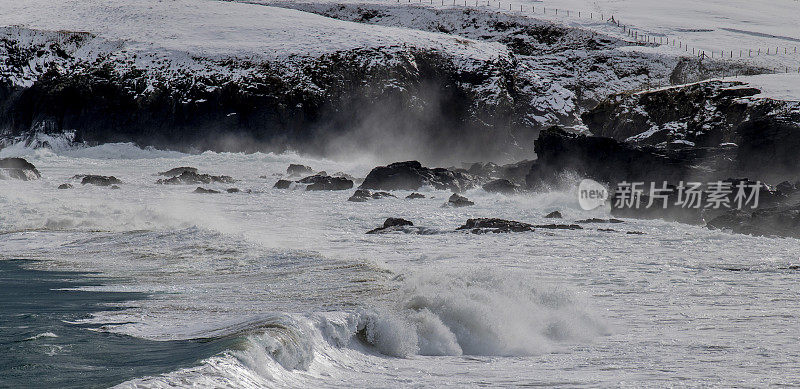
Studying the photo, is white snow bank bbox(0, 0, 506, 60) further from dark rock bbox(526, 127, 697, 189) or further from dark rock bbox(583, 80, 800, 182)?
dark rock bbox(526, 127, 697, 189)

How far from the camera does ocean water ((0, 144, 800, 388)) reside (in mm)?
6676

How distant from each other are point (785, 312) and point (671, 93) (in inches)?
1307

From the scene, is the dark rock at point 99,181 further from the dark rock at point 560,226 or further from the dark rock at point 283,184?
the dark rock at point 560,226

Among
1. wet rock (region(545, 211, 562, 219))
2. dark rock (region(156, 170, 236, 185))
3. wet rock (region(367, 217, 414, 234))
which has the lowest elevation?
dark rock (region(156, 170, 236, 185))

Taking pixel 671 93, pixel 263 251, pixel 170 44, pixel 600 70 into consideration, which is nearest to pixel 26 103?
pixel 170 44

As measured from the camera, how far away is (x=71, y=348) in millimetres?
7047

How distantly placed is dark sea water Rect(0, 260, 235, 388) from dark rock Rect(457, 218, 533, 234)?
1070cm

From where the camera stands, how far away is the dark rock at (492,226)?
1952 centimetres

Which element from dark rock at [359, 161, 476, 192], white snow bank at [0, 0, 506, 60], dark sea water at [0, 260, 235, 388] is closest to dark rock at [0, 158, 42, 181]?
dark rock at [359, 161, 476, 192]

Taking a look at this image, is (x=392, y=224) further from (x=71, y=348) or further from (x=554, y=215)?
(x=71, y=348)

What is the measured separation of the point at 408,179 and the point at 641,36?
2440 inches

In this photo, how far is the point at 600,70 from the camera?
7681 cm

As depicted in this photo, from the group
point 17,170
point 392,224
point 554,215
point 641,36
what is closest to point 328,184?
point 554,215

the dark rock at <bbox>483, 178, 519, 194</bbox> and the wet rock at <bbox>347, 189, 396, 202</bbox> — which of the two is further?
the dark rock at <bbox>483, 178, 519, 194</bbox>
